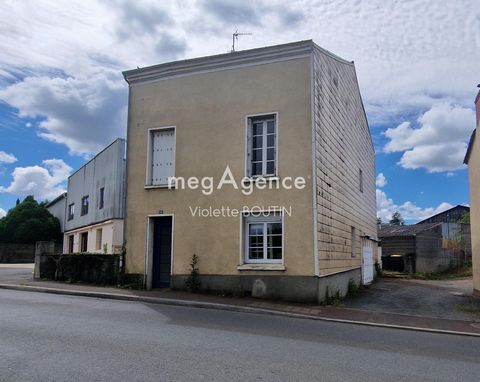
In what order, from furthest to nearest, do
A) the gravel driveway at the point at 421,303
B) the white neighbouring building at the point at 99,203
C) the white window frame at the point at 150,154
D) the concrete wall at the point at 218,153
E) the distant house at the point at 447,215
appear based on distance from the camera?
the distant house at the point at 447,215 → the white neighbouring building at the point at 99,203 → the white window frame at the point at 150,154 → the concrete wall at the point at 218,153 → the gravel driveway at the point at 421,303

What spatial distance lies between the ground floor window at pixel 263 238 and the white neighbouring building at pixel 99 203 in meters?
10.1

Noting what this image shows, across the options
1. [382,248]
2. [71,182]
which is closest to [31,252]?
[71,182]

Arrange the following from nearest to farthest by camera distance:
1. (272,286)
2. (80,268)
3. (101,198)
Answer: (272,286) → (80,268) → (101,198)

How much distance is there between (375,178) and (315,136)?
51.3ft

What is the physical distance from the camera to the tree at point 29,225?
42772mm

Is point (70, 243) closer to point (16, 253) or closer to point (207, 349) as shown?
point (16, 253)

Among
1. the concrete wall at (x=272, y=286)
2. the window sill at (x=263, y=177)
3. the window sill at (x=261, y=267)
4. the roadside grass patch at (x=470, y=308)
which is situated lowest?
the roadside grass patch at (x=470, y=308)

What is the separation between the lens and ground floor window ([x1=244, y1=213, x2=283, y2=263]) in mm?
12844

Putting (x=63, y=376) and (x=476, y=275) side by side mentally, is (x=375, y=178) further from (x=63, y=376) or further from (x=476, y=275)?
(x=63, y=376)

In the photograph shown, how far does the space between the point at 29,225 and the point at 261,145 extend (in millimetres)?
35783

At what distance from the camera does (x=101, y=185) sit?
2909cm

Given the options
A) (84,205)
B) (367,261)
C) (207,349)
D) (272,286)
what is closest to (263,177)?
(272,286)

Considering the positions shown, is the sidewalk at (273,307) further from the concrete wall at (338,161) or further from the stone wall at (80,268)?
the concrete wall at (338,161)

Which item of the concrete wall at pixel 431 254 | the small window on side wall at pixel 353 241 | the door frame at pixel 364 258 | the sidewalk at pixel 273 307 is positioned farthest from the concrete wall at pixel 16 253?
the small window on side wall at pixel 353 241
